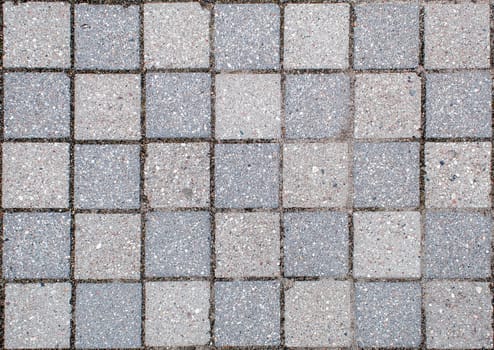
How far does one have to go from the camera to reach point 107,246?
2207 millimetres

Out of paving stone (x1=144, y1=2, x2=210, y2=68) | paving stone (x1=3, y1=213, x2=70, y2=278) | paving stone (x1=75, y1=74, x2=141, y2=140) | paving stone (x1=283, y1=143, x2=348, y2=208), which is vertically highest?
paving stone (x1=144, y1=2, x2=210, y2=68)

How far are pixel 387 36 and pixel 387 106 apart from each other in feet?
1.07

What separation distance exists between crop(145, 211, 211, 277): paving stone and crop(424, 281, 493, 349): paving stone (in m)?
1.06

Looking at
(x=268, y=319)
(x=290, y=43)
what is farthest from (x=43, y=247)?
(x=290, y=43)

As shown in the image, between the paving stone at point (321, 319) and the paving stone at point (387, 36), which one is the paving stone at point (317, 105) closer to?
the paving stone at point (387, 36)

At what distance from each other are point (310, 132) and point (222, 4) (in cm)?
73

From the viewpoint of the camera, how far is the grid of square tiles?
7.22 feet

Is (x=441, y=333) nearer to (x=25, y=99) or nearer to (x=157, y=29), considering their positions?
(x=157, y=29)

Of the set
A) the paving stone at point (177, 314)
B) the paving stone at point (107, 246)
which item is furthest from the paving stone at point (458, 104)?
the paving stone at point (107, 246)

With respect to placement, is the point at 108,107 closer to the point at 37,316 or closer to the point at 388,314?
the point at 37,316

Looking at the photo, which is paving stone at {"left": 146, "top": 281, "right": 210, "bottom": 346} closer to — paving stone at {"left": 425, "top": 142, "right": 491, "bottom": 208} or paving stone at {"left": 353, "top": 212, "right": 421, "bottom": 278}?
paving stone at {"left": 353, "top": 212, "right": 421, "bottom": 278}

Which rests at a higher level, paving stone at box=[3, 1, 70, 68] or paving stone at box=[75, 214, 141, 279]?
paving stone at box=[3, 1, 70, 68]

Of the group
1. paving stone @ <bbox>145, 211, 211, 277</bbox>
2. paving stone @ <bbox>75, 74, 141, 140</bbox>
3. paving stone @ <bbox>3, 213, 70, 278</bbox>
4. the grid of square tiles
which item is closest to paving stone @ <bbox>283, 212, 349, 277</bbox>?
the grid of square tiles

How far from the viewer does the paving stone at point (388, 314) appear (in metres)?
2.19
